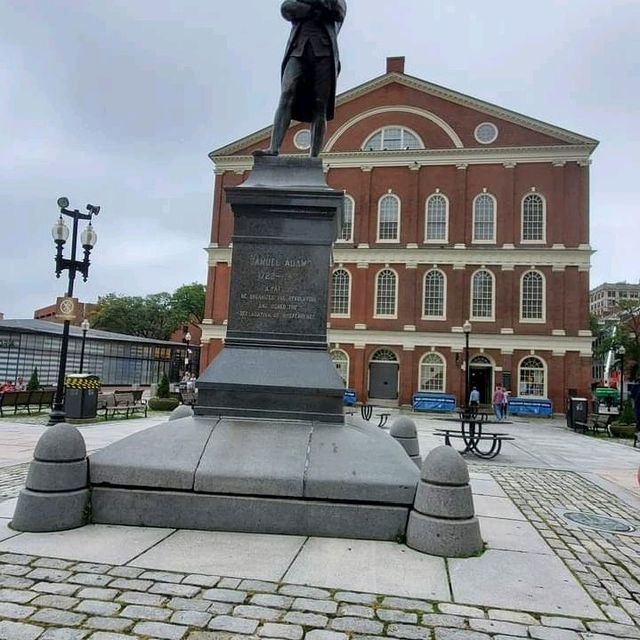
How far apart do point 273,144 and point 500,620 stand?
6144 millimetres

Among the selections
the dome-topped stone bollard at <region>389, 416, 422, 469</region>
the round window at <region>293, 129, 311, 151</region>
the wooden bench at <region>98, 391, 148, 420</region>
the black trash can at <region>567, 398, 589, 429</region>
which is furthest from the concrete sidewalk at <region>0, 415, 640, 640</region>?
the round window at <region>293, 129, 311, 151</region>

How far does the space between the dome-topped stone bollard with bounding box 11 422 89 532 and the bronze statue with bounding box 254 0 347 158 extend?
4374 millimetres

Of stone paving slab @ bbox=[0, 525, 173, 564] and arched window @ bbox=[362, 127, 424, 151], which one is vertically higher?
arched window @ bbox=[362, 127, 424, 151]

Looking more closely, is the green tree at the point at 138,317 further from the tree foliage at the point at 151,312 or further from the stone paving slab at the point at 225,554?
the stone paving slab at the point at 225,554

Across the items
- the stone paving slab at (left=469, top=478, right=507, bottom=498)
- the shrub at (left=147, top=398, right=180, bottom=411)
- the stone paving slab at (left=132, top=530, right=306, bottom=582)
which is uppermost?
the stone paving slab at (left=132, top=530, right=306, bottom=582)

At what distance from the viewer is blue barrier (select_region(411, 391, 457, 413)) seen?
110 ft

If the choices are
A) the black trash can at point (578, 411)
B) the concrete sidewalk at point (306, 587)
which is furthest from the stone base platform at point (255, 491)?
the black trash can at point (578, 411)

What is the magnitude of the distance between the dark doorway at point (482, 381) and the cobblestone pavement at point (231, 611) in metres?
32.5

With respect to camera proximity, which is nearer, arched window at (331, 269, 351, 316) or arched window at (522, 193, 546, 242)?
arched window at (522, 193, 546, 242)

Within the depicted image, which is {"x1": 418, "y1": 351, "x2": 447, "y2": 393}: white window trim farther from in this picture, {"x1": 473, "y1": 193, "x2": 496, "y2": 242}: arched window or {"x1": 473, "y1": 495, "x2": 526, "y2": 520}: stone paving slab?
{"x1": 473, "y1": 495, "x2": 526, "y2": 520}: stone paving slab

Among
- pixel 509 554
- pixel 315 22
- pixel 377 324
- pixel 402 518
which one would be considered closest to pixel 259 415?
pixel 402 518

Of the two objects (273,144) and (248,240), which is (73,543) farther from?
(273,144)

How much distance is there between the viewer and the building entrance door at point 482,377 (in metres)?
35.4

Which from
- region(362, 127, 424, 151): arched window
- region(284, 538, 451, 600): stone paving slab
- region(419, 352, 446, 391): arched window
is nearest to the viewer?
region(284, 538, 451, 600): stone paving slab
